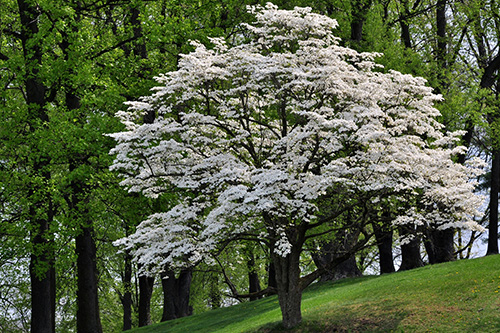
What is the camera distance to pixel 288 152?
12305mm

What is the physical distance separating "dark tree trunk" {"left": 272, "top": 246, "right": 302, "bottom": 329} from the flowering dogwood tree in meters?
0.03

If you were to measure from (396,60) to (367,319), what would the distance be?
434 inches

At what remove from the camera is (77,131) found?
58.3 feet

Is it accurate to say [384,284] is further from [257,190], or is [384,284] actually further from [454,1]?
[454,1]

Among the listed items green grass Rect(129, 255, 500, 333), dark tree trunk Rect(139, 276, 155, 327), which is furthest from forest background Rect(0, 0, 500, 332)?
dark tree trunk Rect(139, 276, 155, 327)

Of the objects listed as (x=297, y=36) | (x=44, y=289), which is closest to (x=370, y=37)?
(x=297, y=36)

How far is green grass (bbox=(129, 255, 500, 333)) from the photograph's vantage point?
39.3 feet

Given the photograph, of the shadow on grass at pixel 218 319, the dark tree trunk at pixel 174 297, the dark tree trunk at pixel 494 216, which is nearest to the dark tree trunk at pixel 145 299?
the dark tree trunk at pixel 174 297

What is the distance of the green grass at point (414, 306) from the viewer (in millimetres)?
11969

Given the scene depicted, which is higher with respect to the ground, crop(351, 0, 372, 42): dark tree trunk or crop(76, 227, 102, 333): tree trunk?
crop(351, 0, 372, 42): dark tree trunk

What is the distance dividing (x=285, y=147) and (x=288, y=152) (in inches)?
18.1

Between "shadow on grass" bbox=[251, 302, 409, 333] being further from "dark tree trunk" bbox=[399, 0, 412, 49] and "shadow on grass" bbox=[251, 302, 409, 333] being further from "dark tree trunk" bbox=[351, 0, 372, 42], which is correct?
"dark tree trunk" bbox=[399, 0, 412, 49]

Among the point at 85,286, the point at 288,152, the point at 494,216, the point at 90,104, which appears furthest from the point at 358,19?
the point at 85,286

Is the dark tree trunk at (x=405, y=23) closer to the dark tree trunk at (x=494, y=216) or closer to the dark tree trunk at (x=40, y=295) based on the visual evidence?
the dark tree trunk at (x=494, y=216)
